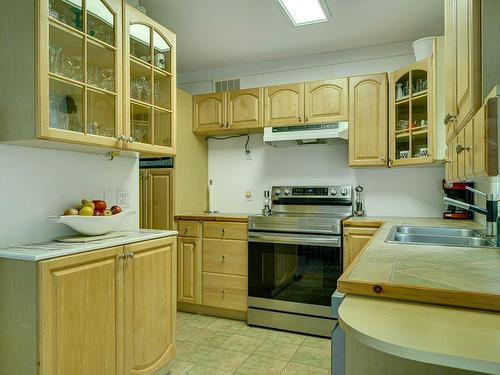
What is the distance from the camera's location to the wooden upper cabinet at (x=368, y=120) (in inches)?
118

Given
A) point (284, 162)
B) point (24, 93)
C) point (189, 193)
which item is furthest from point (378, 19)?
point (24, 93)

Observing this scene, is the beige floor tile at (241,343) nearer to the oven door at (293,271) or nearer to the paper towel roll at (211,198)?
the oven door at (293,271)

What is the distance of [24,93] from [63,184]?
56 cm

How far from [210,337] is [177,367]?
1.75ft

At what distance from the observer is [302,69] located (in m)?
3.63

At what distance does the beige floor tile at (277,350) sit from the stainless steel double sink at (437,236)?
1.15 meters

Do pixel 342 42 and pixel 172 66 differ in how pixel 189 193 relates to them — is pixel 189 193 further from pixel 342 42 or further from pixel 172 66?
pixel 342 42

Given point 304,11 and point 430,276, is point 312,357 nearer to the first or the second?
point 430,276

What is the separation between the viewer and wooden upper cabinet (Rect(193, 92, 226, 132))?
142 inches

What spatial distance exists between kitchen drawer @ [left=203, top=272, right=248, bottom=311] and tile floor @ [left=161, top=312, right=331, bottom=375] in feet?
0.52

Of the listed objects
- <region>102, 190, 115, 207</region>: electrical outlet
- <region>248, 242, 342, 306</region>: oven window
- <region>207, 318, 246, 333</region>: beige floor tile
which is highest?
<region>102, 190, 115, 207</region>: electrical outlet

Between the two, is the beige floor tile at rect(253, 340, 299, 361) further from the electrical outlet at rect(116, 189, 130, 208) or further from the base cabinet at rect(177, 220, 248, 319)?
the electrical outlet at rect(116, 189, 130, 208)

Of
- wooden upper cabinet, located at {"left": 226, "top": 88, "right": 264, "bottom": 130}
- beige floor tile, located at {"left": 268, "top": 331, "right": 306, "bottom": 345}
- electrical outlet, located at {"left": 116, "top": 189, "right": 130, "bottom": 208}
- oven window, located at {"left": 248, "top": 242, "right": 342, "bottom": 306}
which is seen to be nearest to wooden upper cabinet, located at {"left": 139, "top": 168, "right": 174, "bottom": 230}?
wooden upper cabinet, located at {"left": 226, "top": 88, "right": 264, "bottom": 130}

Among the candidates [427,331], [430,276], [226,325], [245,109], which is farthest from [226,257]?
[427,331]
